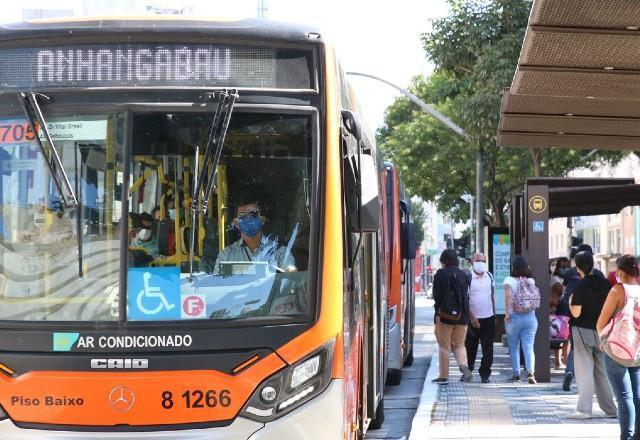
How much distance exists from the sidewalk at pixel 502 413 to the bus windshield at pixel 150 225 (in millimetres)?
4740

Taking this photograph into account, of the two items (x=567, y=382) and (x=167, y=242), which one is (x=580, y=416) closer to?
(x=567, y=382)

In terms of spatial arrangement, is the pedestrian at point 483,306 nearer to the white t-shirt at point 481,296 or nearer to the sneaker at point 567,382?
the white t-shirt at point 481,296

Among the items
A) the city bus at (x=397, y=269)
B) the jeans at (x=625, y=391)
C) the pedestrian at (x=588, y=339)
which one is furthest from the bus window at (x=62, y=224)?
the city bus at (x=397, y=269)

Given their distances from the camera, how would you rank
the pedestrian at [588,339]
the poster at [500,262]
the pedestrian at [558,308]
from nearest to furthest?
the pedestrian at [588,339]
the pedestrian at [558,308]
the poster at [500,262]

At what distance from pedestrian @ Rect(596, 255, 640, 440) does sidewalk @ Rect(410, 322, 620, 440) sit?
106cm

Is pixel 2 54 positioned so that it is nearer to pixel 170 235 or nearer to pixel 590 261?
pixel 170 235

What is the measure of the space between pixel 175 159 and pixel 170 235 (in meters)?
0.44

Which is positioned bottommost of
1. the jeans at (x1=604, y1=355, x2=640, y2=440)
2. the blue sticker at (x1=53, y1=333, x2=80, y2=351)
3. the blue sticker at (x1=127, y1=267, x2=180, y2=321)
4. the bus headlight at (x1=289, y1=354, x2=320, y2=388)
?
the jeans at (x1=604, y1=355, x2=640, y2=440)

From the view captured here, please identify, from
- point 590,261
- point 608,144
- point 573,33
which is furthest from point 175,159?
point 608,144

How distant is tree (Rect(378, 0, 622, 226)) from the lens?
27750 millimetres

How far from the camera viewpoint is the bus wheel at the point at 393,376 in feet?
58.8

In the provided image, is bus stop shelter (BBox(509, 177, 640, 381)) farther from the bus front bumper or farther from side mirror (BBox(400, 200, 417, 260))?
the bus front bumper

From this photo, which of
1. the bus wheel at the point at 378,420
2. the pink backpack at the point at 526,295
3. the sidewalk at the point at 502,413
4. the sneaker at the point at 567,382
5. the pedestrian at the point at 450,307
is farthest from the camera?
the pedestrian at the point at 450,307

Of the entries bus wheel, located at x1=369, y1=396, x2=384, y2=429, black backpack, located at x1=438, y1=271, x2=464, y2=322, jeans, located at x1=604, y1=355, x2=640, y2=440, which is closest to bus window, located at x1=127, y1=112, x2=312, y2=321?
jeans, located at x1=604, y1=355, x2=640, y2=440
